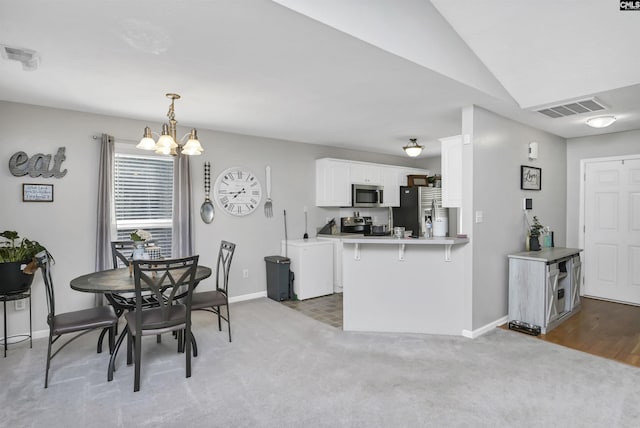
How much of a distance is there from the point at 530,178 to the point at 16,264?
5.55 meters

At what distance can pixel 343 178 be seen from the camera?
6.02 meters

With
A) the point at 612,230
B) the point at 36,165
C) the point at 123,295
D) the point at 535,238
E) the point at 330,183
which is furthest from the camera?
the point at 330,183

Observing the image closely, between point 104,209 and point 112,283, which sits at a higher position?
point 104,209

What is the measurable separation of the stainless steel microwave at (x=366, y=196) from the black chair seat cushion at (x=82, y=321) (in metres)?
4.05

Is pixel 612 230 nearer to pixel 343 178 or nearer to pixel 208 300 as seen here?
pixel 343 178

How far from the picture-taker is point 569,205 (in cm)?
537

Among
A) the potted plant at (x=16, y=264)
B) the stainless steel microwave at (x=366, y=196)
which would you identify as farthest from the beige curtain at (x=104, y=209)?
the stainless steel microwave at (x=366, y=196)

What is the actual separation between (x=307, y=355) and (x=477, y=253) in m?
1.97

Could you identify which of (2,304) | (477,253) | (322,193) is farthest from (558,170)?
(2,304)

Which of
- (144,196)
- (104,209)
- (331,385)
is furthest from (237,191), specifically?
(331,385)

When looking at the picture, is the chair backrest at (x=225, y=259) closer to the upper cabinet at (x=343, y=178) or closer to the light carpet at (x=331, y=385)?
the light carpet at (x=331, y=385)

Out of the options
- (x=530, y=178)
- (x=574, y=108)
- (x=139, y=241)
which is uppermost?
(x=574, y=108)

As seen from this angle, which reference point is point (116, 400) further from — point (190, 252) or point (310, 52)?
point (310, 52)

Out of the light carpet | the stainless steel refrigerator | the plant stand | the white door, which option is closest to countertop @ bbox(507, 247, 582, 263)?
the light carpet
